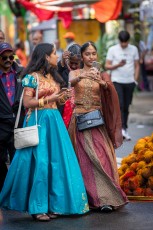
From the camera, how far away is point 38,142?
7.79m

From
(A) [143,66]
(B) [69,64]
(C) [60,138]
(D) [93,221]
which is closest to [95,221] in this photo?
(D) [93,221]

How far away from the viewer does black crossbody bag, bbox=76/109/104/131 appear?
8.37m

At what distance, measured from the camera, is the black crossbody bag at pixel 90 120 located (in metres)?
8.37

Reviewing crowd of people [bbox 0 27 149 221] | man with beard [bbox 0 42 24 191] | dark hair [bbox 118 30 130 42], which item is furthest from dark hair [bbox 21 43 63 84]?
dark hair [bbox 118 30 130 42]

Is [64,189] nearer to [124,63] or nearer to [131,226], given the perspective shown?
[131,226]

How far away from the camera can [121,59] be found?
1434cm

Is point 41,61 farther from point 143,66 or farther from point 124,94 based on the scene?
point 143,66

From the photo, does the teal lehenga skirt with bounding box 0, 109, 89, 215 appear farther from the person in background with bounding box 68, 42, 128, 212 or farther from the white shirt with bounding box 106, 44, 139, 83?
the white shirt with bounding box 106, 44, 139, 83

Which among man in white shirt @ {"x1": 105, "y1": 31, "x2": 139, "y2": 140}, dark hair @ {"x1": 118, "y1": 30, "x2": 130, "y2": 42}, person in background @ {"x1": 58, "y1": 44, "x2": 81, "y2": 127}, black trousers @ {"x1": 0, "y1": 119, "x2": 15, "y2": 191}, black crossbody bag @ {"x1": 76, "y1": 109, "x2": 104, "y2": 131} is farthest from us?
man in white shirt @ {"x1": 105, "y1": 31, "x2": 139, "y2": 140}

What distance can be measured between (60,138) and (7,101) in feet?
3.96

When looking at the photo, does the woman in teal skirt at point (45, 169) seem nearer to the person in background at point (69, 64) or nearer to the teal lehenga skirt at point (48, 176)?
the teal lehenga skirt at point (48, 176)

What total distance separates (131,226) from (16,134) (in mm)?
1363

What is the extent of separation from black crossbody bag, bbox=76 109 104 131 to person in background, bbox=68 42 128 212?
0.05 metres

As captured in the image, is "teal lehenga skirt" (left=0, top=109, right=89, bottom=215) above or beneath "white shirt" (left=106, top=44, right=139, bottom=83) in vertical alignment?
beneath
